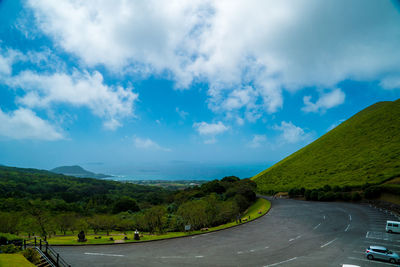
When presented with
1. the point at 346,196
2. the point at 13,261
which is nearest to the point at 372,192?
the point at 346,196

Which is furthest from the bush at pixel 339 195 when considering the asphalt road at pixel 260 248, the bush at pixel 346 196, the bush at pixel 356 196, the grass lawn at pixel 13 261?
the grass lawn at pixel 13 261

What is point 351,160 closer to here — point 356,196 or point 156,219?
point 356,196

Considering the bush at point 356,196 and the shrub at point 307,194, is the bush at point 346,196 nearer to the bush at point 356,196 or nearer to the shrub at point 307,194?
the bush at point 356,196

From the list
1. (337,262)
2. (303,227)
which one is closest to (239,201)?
(303,227)

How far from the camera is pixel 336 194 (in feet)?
169

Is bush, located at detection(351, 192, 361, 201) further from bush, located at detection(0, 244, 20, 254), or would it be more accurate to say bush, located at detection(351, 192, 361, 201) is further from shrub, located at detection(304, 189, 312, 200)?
bush, located at detection(0, 244, 20, 254)

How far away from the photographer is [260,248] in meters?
20.6

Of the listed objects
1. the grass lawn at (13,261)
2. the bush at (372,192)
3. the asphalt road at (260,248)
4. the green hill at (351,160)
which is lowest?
the asphalt road at (260,248)

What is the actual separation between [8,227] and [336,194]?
64.7m

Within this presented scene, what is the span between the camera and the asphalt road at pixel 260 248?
1734 cm

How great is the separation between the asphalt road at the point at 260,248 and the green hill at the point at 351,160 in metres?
32.7

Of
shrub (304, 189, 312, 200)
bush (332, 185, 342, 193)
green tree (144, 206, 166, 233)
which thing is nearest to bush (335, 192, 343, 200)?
bush (332, 185, 342, 193)

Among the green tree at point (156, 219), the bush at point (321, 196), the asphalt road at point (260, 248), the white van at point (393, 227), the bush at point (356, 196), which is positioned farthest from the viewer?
the bush at point (321, 196)

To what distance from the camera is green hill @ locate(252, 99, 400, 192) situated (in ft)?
184
